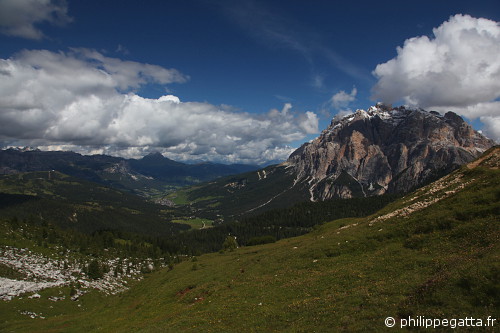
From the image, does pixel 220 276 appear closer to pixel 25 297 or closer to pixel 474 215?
pixel 474 215

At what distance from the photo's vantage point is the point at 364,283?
27.5 meters

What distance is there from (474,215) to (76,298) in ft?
285

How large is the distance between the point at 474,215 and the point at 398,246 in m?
9.62

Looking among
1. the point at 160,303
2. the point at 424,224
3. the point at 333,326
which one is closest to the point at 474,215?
the point at 424,224

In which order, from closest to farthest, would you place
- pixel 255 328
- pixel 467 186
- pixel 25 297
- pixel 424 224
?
pixel 255 328, pixel 424 224, pixel 467 186, pixel 25 297

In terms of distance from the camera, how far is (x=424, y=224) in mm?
36938

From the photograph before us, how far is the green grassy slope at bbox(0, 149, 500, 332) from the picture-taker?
63.5ft

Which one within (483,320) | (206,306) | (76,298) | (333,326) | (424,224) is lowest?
(76,298)

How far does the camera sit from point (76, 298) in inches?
2842

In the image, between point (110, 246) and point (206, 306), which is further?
point (110, 246)

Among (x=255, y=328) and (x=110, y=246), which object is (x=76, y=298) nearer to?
(x=255, y=328)

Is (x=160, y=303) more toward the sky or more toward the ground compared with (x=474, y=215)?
more toward the ground

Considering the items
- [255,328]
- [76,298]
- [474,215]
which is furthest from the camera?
[76,298]

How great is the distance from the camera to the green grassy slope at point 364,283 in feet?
63.5
